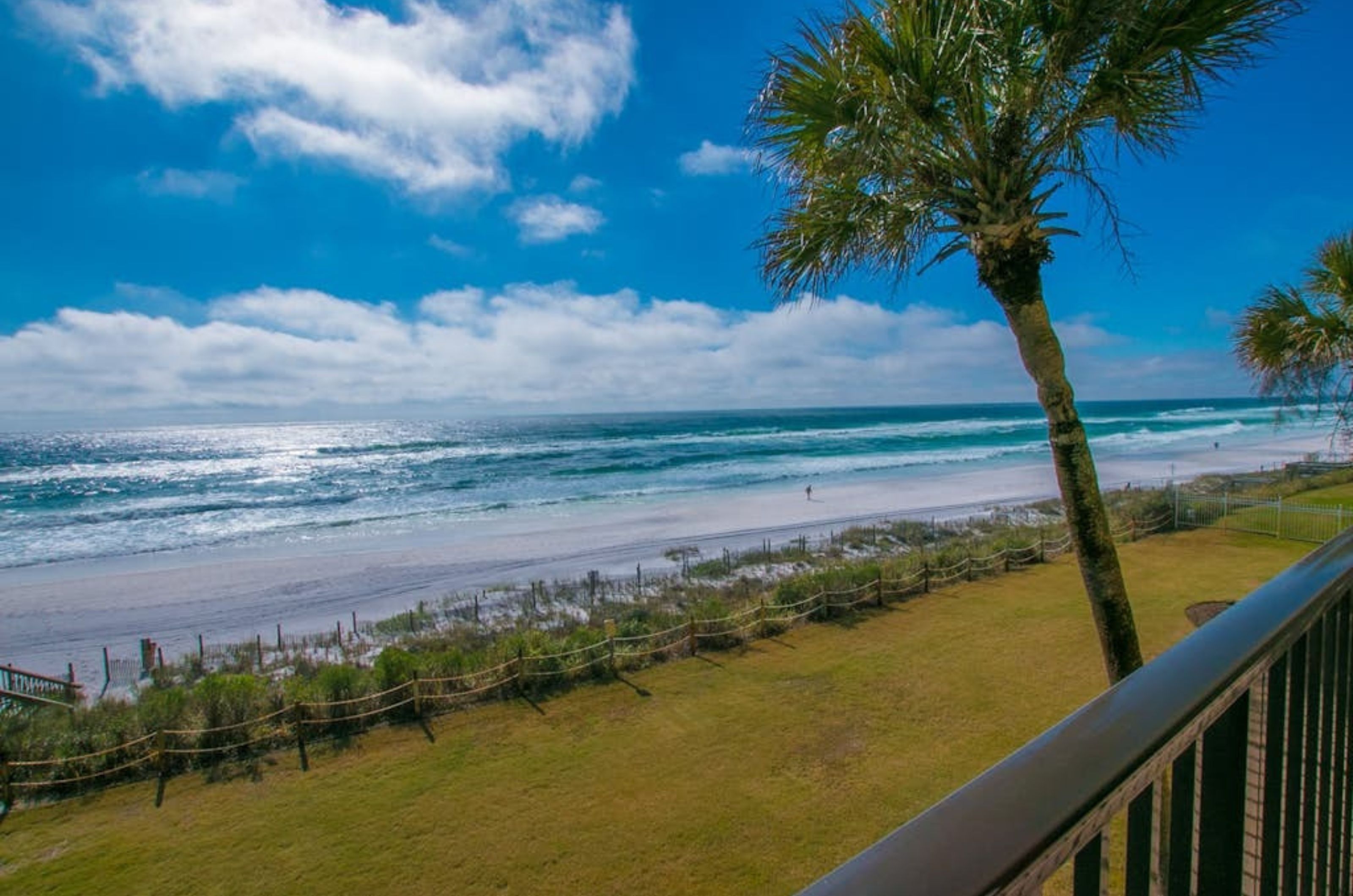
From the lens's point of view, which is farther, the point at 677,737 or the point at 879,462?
the point at 879,462

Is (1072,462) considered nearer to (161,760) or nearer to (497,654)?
(497,654)

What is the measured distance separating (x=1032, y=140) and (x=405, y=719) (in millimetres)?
11139

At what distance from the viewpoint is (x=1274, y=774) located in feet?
4.07

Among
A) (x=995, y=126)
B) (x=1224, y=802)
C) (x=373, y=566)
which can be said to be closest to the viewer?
(x=1224, y=802)

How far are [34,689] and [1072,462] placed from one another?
19.5m

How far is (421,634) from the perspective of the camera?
1650cm

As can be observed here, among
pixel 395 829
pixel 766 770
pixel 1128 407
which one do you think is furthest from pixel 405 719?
pixel 1128 407

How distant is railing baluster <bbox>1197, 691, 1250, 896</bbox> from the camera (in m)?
1.11

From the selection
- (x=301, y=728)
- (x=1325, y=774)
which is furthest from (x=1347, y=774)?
(x=301, y=728)

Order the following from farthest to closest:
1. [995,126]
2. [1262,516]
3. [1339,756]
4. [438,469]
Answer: [438,469], [1262,516], [995,126], [1339,756]

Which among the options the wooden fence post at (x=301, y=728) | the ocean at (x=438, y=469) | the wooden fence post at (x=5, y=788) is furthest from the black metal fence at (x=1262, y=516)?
the wooden fence post at (x=5, y=788)

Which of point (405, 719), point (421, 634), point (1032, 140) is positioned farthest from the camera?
point (421, 634)

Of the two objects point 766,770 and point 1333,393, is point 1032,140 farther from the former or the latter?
point 1333,393

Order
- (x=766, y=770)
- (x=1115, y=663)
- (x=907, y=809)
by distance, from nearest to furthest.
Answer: (x=1115, y=663)
(x=907, y=809)
(x=766, y=770)
